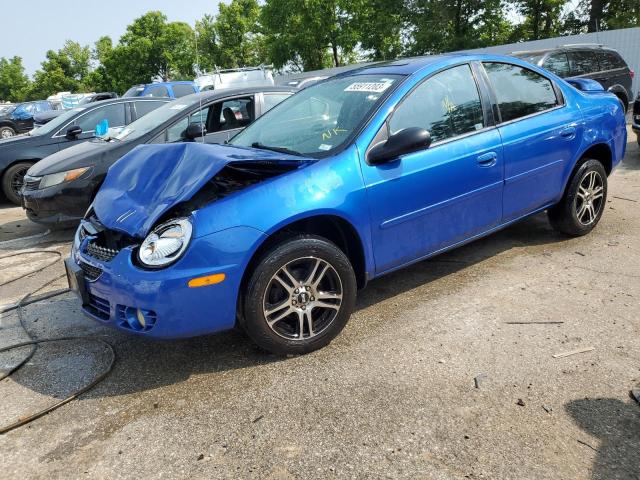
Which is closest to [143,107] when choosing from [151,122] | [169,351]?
[151,122]

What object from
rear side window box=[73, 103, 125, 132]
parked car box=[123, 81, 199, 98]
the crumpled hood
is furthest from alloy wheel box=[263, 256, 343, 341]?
parked car box=[123, 81, 199, 98]

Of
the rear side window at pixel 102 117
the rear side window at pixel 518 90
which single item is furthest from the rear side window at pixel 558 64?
the rear side window at pixel 102 117

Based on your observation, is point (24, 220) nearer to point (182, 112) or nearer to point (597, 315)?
point (182, 112)

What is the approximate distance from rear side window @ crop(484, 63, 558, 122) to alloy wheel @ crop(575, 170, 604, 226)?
2.61ft

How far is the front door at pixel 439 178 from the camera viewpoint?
11.5 ft

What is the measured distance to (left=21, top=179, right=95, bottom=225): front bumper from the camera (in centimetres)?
615

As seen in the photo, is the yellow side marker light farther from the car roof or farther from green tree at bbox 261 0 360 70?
green tree at bbox 261 0 360 70

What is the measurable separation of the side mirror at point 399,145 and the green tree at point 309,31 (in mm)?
37823

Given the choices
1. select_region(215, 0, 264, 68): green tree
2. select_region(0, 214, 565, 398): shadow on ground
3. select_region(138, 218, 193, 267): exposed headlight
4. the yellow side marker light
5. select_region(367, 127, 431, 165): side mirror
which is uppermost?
select_region(215, 0, 264, 68): green tree

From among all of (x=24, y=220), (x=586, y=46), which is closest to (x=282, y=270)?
(x=24, y=220)

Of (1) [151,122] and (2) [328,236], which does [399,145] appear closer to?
(2) [328,236]

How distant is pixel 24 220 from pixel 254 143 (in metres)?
5.44

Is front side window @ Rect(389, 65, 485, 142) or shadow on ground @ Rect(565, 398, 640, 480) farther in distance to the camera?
front side window @ Rect(389, 65, 485, 142)

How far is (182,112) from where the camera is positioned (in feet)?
21.3
